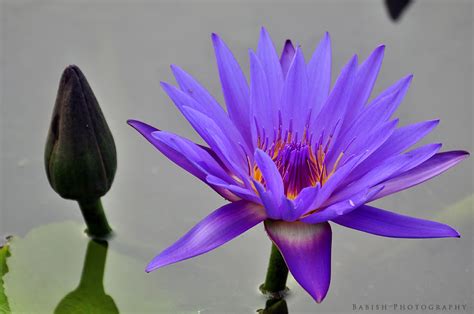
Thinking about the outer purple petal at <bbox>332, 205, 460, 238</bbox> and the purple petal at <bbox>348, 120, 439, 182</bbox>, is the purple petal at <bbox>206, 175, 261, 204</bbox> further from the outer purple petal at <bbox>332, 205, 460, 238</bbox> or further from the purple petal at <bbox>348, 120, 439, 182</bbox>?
the purple petal at <bbox>348, 120, 439, 182</bbox>

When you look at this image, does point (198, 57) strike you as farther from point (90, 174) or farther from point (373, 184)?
point (373, 184)

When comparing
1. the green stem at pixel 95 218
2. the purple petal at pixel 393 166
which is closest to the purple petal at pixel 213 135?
the purple petal at pixel 393 166

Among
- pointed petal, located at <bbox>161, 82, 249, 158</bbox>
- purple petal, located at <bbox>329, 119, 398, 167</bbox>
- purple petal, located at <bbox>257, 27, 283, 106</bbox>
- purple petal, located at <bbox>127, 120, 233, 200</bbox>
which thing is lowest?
purple petal, located at <bbox>329, 119, 398, 167</bbox>

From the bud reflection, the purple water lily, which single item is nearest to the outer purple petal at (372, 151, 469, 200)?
the purple water lily

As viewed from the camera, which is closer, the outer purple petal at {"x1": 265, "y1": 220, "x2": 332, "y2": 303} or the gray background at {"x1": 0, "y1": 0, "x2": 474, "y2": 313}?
the outer purple petal at {"x1": 265, "y1": 220, "x2": 332, "y2": 303}

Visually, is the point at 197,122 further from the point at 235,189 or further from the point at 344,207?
the point at 344,207

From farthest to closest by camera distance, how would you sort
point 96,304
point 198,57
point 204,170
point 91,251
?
point 198,57 < point 91,251 < point 96,304 < point 204,170

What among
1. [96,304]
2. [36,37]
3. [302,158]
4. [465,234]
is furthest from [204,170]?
[36,37]
